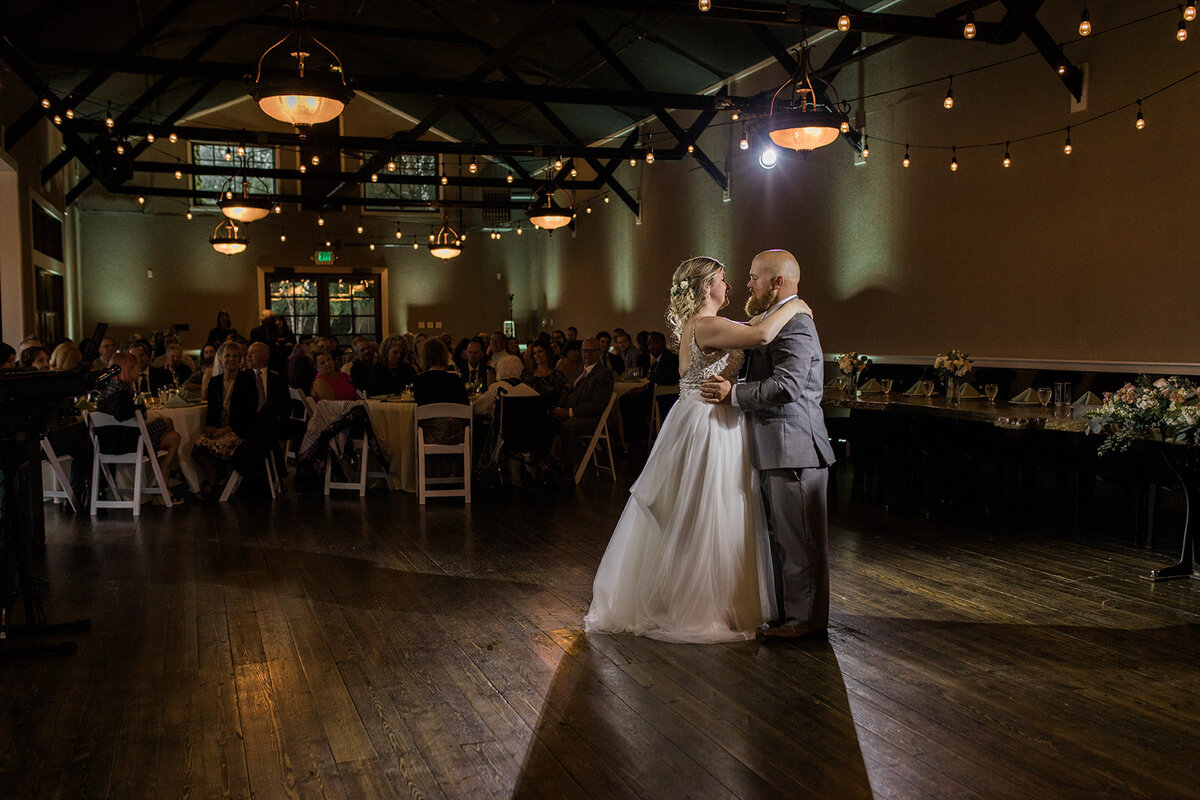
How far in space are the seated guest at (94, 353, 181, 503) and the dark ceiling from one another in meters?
2.58

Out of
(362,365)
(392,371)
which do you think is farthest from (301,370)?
(392,371)

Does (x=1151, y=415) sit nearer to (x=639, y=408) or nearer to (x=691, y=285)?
(x=691, y=285)

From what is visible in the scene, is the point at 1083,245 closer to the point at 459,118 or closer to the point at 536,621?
the point at 536,621

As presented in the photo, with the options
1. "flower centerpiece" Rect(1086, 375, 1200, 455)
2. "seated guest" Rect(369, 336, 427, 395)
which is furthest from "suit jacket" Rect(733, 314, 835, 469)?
"seated guest" Rect(369, 336, 427, 395)

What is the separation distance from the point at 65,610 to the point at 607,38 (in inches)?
399

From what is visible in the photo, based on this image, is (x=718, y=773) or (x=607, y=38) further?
(x=607, y=38)

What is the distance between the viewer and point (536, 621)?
4.38 meters

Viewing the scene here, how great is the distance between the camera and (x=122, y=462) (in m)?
7.13

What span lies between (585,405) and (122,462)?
3714 millimetres

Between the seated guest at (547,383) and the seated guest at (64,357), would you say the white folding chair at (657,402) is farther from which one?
the seated guest at (64,357)

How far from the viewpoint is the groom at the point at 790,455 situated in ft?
13.0

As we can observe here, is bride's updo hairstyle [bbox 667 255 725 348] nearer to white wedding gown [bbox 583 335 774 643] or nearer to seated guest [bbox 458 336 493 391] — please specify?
white wedding gown [bbox 583 335 774 643]

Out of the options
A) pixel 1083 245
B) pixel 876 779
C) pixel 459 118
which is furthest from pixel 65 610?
pixel 459 118

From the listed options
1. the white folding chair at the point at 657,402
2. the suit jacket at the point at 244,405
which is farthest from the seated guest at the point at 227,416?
the white folding chair at the point at 657,402
